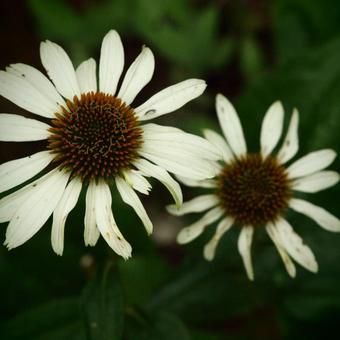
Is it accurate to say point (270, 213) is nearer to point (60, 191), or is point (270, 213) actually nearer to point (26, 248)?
point (60, 191)

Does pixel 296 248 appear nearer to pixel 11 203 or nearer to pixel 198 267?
pixel 198 267

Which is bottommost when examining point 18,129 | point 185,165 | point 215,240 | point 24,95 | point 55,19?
point 215,240

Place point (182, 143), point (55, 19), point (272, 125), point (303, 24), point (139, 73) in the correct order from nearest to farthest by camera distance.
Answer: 1. point (182, 143)
2. point (139, 73)
3. point (272, 125)
4. point (303, 24)
5. point (55, 19)

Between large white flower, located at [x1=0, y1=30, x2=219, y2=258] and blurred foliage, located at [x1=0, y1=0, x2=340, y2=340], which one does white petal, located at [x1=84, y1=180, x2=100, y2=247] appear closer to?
large white flower, located at [x1=0, y1=30, x2=219, y2=258]

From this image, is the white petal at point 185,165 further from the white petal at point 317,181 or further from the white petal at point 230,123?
the white petal at point 317,181

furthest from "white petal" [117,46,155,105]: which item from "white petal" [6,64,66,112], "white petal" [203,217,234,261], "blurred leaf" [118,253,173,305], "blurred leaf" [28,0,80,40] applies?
"blurred leaf" [28,0,80,40]

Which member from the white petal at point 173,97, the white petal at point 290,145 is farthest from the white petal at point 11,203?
the white petal at point 290,145

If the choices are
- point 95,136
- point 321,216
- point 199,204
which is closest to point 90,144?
point 95,136
